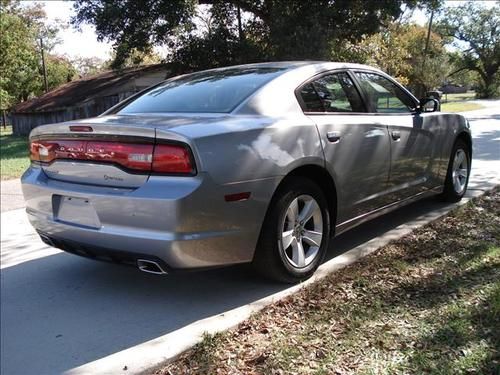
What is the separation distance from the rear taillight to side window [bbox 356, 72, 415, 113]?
217 cm

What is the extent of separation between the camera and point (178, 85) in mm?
4590

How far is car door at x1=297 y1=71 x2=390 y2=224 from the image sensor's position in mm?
4094

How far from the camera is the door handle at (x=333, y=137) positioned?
4.05 m

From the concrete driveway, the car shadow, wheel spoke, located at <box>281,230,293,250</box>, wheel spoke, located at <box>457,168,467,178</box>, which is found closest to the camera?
the concrete driveway

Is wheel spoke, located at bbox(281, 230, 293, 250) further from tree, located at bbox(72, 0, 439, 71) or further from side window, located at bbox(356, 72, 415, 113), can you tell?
tree, located at bbox(72, 0, 439, 71)

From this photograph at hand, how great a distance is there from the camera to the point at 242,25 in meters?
23.9

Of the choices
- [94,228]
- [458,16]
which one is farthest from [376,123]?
[458,16]

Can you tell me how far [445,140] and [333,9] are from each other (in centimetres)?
1715

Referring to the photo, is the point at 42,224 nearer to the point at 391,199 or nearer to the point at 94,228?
the point at 94,228

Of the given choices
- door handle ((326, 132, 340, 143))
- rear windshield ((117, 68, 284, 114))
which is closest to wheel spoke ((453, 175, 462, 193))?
door handle ((326, 132, 340, 143))

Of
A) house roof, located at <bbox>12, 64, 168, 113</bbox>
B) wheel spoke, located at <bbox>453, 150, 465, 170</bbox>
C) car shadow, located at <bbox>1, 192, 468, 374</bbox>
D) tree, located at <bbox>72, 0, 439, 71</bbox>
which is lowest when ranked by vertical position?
car shadow, located at <bbox>1, 192, 468, 374</bbox>

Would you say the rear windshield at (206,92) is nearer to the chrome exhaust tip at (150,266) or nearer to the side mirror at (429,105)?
the chrome exhaust tip at (150,266)

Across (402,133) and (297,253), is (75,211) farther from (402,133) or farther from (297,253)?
(402,133)

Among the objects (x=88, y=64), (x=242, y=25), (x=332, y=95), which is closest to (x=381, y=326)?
(x=332, y=95)
